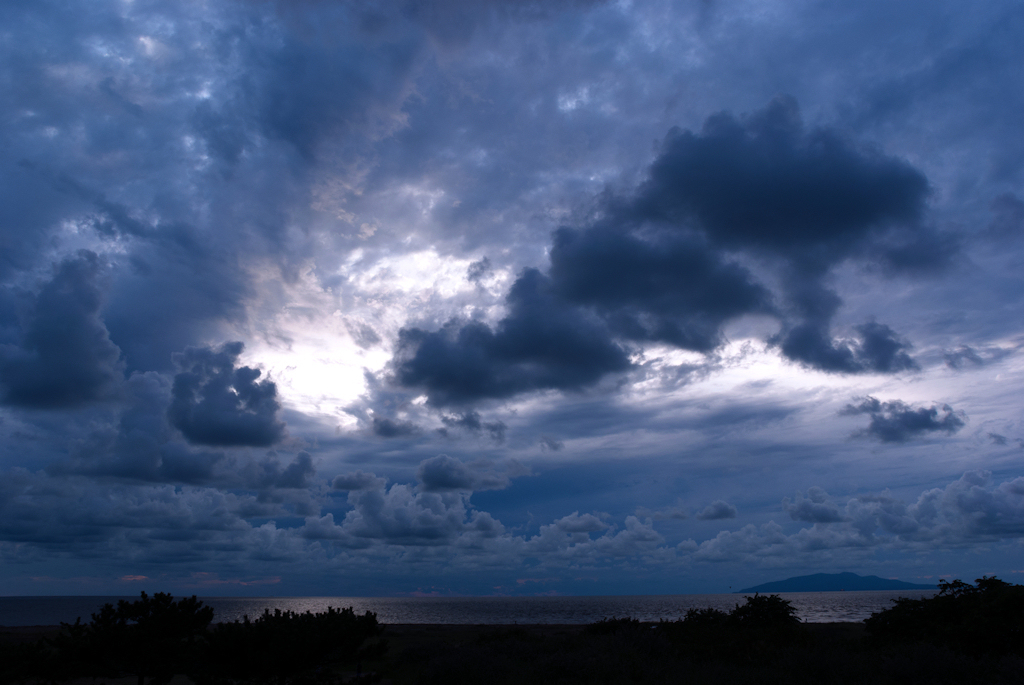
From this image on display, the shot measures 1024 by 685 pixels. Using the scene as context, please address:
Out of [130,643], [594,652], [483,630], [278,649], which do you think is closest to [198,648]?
[278,649]

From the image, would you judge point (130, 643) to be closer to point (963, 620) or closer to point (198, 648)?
point (198, 648)

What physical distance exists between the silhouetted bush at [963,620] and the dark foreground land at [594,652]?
0.05 m

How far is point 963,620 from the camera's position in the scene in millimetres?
27141

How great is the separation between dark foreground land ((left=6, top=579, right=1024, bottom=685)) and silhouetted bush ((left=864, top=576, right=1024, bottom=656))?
5 cm

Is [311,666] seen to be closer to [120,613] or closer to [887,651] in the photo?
[120,613]

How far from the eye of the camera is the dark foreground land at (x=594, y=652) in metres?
16.2

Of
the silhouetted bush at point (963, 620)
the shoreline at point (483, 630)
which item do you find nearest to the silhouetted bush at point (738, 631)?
the silhouetted bush at point (963, 620)

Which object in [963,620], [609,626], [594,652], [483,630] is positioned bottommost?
[483,630]

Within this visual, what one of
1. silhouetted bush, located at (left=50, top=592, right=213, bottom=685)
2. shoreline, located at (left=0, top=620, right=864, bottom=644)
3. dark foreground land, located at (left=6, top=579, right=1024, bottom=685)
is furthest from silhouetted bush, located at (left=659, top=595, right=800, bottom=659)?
silhouetted bush, located at (left=50, top=592, right=213, bottom=685)

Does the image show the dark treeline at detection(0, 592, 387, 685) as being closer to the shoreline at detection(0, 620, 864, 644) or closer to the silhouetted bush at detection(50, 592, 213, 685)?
the silhouetted bush at detection(50, 592, 213, 685)

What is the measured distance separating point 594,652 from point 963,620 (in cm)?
1700

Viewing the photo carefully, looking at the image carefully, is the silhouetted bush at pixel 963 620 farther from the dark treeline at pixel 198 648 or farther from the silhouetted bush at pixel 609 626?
the dark treeline at pixel 198 648

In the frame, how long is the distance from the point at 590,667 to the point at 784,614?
56.5 feet

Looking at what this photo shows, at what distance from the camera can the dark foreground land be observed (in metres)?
16.2
